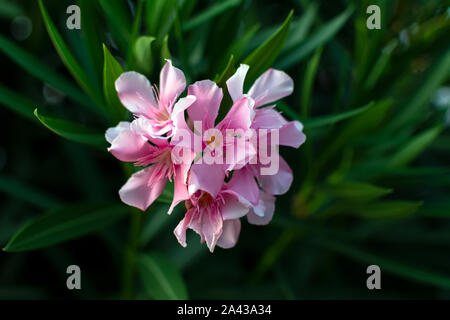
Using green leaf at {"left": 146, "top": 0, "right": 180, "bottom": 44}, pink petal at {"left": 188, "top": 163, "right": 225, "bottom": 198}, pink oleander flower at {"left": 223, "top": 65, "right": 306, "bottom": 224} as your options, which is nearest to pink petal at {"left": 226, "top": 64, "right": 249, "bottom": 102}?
pink oleander flower at {"left": 223, "top": 65, "right": 306, "bottom": 224}

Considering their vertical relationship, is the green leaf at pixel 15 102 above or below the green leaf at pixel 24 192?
above

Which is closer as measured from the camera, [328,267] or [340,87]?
[340,87]

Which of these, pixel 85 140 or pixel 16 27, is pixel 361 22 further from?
pixel 16 27

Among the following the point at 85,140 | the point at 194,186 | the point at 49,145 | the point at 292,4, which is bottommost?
the point at 194,186

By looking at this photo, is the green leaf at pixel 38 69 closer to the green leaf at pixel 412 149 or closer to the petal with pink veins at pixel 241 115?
the petal with pink veins at pixel 241 115

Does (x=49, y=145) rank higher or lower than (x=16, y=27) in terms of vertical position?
lower

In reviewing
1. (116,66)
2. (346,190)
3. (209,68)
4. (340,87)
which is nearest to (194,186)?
(116,66)

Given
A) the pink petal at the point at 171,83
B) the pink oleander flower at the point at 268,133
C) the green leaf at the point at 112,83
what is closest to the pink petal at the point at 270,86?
the pink oleander flower at the point at 268,133
